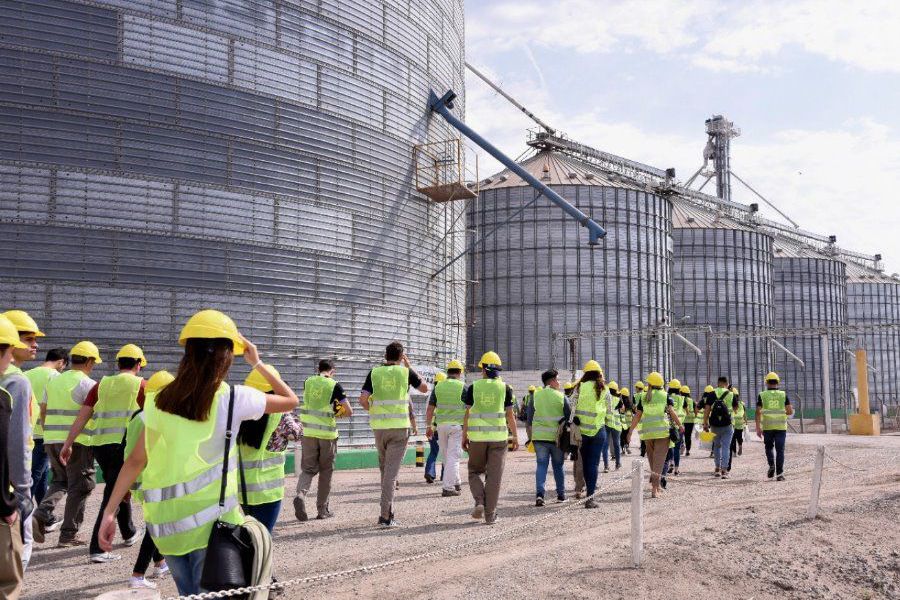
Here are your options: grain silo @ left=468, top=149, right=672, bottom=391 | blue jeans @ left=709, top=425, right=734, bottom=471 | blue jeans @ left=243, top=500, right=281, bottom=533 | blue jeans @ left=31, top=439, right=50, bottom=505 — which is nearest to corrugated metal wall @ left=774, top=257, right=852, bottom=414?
grain silo @ left=468, top=149, right=672, bottom=391

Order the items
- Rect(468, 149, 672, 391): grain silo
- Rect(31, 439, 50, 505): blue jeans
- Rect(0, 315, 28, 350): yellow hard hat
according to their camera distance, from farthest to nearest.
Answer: Rect(468, 149, 672, 391): grain silo, Rect(31, 439, 50, 505): blue jeans, Rect(0, 315, 28, 350): yellow hard hat

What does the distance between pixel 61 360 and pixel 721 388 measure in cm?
1116

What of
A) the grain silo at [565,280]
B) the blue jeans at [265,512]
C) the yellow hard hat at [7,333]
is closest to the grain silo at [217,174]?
the blue jeans at [265,512]

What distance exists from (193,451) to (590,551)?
553cm

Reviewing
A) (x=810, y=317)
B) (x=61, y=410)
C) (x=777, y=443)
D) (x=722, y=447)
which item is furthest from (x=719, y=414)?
(x=810, y=317)

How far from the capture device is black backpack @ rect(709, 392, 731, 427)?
47.5 feet

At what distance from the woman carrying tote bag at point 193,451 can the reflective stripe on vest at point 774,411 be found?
41.0ft

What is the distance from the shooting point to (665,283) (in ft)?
150

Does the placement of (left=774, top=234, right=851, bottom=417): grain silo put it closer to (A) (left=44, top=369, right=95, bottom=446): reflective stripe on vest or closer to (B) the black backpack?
(B) the black backpack

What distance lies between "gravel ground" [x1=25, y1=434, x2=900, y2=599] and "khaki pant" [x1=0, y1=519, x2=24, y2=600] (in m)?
2.75

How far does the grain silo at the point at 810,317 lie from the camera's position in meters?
58.4

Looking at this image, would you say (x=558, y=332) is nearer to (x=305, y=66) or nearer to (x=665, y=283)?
(x=665, y=283)

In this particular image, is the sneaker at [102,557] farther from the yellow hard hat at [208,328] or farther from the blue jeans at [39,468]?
the yellow hard hat at [208,328]

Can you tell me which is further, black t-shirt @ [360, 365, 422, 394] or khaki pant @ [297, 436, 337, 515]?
khaki pant @ [297, 436, 337, 515]
